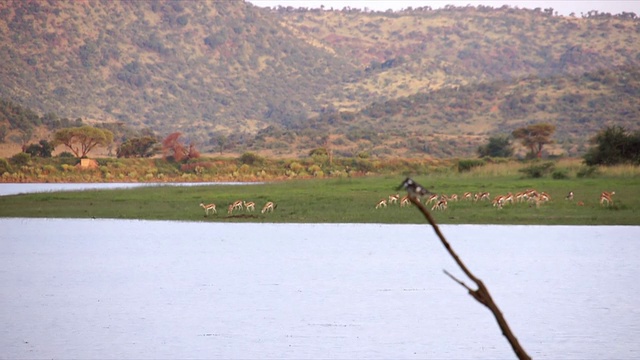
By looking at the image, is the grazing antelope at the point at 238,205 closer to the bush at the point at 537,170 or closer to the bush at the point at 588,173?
the bush at the point at 537,170

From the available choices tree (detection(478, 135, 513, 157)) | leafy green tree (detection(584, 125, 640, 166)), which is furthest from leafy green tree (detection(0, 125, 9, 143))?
leafy green tree (detection(584, 125, 640, 166))

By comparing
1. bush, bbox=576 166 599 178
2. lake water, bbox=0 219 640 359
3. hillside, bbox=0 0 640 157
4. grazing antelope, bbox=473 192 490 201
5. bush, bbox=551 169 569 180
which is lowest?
hillside, bbox=0 0 640 157

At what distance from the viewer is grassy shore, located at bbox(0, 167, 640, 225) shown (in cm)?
3122

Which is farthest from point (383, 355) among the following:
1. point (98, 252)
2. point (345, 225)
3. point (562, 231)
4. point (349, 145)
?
point (349, 145)

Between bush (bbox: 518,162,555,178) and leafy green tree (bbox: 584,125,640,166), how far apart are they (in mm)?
1841

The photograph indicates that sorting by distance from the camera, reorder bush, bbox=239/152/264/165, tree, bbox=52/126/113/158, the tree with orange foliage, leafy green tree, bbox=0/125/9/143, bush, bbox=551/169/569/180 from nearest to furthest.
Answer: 1. bush, bbox=551/169/569/180
2. the tree with orange foliage
3. bush, bbox=239/152/264/165
4. tree, bbox=52/126/113/158
5. leafy green tree, bbox=0/125/9/143

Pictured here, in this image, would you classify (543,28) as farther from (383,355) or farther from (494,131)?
(383,355)

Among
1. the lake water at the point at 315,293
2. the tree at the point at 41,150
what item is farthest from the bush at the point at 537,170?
the tree at the point at 41,150

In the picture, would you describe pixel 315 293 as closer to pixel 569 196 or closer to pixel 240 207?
pixel 240 207

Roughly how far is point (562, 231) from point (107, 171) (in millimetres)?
36783

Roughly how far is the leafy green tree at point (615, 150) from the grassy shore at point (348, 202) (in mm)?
3302

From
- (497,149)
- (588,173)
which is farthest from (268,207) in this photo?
(497,149)

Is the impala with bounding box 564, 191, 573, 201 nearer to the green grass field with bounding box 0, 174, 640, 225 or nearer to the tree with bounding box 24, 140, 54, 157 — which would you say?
A: the green grass field with bounding box 0, 174, 640, 225

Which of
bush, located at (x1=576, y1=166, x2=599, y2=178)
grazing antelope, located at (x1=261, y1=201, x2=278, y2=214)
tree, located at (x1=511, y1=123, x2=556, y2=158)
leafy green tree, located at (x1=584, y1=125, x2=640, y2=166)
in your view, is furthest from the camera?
tree, located at (x1=511, y1=123, x2=556, y2=158)
